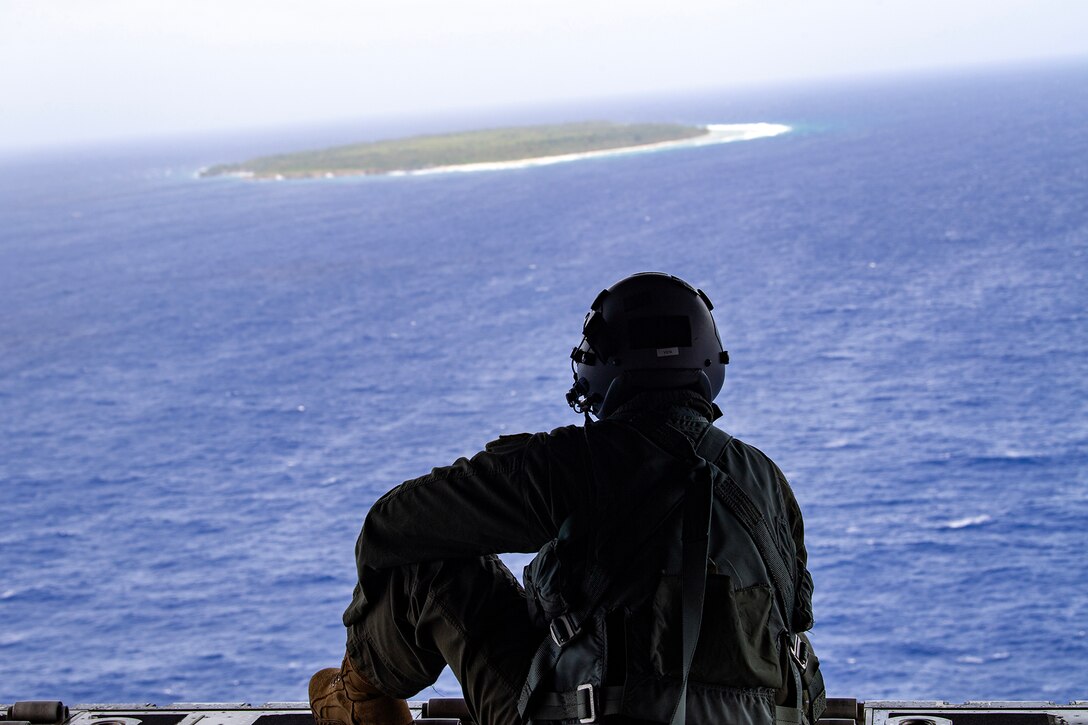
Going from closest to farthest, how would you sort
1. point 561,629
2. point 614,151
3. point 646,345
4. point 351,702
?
point 561,629 → point 646,345 → point 351,702 → point 614,151

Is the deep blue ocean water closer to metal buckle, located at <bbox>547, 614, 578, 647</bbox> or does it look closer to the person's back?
the person's back

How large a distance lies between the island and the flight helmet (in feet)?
386

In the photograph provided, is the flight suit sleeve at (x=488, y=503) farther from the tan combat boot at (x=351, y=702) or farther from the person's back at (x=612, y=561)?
the tan combat boot at (x=351, y=702)

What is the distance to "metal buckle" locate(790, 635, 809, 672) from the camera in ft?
10.8

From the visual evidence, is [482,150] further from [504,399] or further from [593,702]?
[593,702]

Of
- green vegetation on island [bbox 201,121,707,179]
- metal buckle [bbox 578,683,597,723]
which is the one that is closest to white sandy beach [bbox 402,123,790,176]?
green vegetation on island [bbox 201,121,707,179]

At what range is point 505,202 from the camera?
3484 inches

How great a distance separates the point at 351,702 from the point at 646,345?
1.59 m

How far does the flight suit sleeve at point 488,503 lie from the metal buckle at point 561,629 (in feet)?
0.79

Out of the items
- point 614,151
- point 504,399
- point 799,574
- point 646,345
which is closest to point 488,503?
point 646,345

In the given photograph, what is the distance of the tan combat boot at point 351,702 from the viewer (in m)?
3.81

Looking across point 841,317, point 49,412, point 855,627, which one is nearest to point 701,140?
point 841,317

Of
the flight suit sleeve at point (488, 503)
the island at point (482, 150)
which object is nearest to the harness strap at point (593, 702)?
the flight suit sleeve at point (488, 503)

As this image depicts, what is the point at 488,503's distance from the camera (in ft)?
10.7
